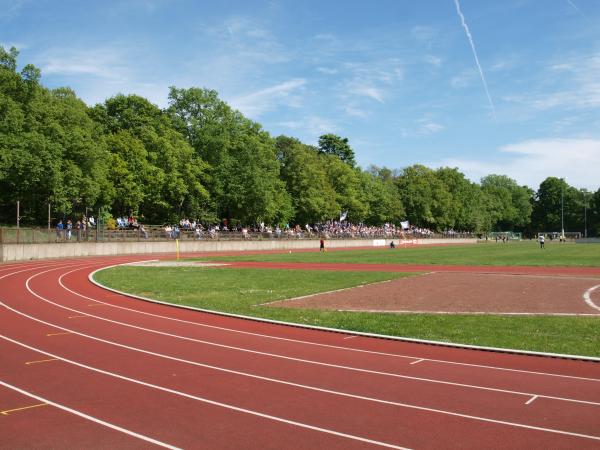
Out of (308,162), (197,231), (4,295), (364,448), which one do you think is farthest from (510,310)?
(308,162)

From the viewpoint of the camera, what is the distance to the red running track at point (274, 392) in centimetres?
632

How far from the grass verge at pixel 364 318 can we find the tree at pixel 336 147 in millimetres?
87470

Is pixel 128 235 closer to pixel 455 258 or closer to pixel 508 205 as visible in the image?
pixel 455 258

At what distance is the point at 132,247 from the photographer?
47.4m

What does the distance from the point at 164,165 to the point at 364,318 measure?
4547 centimetres

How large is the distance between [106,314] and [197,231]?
1595 inches

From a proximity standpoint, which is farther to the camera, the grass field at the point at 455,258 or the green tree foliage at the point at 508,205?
the green tree foliage at the point at 508,205

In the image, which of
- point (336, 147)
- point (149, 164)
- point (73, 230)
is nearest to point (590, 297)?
point (73, 230)

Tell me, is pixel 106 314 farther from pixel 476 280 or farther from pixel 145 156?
pixel 145 156

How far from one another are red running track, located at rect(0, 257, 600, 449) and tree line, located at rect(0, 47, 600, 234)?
3386cm

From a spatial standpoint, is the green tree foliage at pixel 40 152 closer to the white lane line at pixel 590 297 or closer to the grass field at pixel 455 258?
the grass field at pixel 455 258

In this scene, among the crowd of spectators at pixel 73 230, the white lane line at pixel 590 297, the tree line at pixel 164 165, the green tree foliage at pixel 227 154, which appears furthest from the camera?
the green tree foliage at pixel 227 154

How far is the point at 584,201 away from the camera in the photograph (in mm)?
157625

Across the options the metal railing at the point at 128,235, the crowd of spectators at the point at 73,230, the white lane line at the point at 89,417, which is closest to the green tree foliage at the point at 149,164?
the metal railing at the point at 128,235
